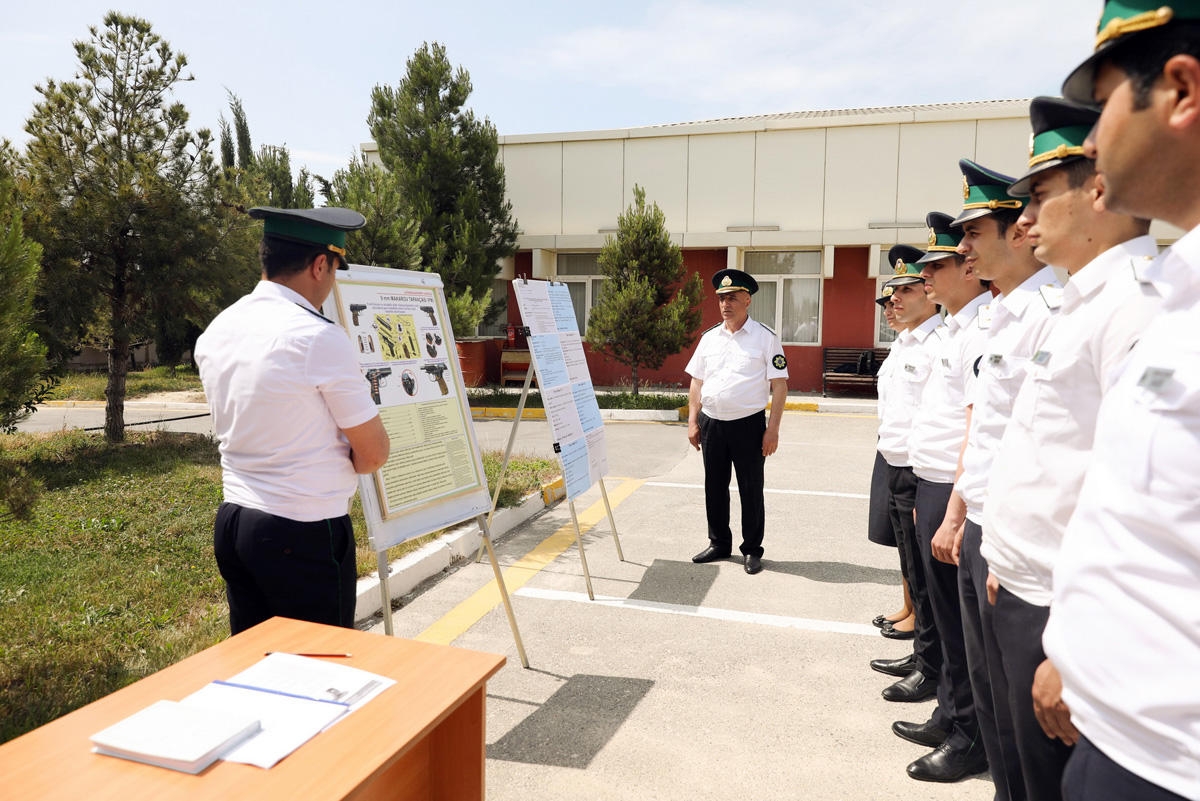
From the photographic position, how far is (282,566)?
2.46 metres

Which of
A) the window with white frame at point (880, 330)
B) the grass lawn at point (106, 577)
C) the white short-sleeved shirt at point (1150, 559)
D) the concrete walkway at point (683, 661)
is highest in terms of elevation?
the window with white frame at point (880, 330)

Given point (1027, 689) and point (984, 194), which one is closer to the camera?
A: point (1027, 689)

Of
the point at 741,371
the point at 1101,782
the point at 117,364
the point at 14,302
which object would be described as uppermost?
the point at 14,302

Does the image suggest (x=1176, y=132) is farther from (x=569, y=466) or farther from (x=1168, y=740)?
(x=569, y=466)

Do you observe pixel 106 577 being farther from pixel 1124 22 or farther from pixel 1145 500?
pixel 1124 22

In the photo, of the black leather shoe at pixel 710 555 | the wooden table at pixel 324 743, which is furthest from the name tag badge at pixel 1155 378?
the black leather shoe at pixel 710 555

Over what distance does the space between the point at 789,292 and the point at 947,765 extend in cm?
1468

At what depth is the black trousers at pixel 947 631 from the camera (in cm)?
300

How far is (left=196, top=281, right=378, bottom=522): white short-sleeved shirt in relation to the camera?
2301 millimetres

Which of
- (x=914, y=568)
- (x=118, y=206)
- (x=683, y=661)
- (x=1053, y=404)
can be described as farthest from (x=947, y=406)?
(x=118, y=206)

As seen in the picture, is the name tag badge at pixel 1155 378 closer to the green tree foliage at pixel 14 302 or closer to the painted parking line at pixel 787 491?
the green tree foliage at pixel 14 302

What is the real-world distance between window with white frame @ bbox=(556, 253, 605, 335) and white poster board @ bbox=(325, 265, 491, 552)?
13971 mm

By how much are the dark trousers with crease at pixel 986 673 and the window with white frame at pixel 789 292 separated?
14.6 m

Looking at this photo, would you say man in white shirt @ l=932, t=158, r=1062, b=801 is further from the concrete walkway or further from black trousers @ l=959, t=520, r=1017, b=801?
the concrete walkway
